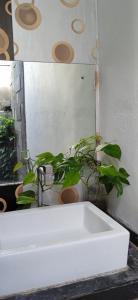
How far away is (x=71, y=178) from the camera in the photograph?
Result: 1.13 m

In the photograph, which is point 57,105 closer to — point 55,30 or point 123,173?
point 55,30

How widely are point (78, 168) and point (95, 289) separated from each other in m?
0.52

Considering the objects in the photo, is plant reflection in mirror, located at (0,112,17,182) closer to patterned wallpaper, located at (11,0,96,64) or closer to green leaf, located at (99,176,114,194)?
patterned wallpaper, located at (11,0,96,64)

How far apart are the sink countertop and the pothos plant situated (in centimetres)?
39

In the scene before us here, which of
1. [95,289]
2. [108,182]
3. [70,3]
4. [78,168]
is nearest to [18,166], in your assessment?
[78,168]

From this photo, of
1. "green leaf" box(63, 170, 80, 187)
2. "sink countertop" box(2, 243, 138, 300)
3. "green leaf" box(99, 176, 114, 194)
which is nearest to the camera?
"sink countertop" box(2, 243, 138, 300)

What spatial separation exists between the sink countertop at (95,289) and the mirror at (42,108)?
62 centimetres

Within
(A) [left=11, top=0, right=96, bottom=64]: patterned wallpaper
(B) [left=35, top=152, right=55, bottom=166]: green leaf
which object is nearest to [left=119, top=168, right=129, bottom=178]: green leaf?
(B) [left=35, top=152, right=55, bottom=166]: green leaf

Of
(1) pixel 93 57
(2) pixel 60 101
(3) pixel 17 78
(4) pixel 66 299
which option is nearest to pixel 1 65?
(3) pixel 17 78

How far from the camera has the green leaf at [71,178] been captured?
1.12 meters

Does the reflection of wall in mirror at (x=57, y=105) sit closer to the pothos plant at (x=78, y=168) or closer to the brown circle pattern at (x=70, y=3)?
the pothos plant at (x=78, y=168)

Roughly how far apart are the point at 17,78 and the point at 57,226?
698 mm

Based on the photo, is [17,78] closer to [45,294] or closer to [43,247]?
[43,247]

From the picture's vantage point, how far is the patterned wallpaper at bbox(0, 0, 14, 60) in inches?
Answer: 47.7
